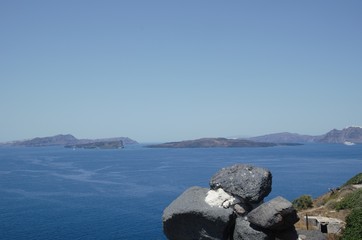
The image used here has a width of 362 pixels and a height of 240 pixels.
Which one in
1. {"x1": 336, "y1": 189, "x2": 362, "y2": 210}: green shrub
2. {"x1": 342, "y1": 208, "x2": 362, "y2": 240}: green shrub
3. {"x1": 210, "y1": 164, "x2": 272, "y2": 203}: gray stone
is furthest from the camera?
{"x1": 336, "y1": 189, "x2": 362, "y2": 210}: green shrub

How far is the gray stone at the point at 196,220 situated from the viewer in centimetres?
→ 1045

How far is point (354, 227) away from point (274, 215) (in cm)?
782

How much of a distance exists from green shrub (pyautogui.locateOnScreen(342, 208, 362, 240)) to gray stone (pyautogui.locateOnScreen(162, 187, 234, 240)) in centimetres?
759

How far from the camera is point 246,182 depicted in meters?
10.8

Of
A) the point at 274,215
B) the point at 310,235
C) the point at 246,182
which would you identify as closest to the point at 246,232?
the point at 274,215

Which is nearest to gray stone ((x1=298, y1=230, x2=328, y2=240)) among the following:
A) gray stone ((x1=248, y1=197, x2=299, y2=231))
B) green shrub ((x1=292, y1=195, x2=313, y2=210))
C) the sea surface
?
gray stone ((x1=248, y1=197, x2=299, y2=231))

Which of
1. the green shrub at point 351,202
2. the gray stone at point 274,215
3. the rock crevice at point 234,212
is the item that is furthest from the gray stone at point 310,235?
the green shrub at point 351,202

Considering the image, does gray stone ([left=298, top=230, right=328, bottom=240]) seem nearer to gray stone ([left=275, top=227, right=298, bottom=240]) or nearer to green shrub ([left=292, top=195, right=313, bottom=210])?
gray stone ([left=275, top=227, right=298, bottom=240])

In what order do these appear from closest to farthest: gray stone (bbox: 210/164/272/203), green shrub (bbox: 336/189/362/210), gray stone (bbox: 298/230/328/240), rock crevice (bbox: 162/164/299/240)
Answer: rock crevice (bbox: 162/164/299/240) → gray stone (bbox: 210/164/272/203) → gray stone (bbox: 298/230/328/240) → green shrub (bbox: 336/189/362/210)

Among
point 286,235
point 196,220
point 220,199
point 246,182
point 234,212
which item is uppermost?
point 246,182

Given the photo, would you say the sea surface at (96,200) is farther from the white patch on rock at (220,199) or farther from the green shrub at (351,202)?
the white patch on rock at (220,199)

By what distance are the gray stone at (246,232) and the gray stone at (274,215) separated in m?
0.19

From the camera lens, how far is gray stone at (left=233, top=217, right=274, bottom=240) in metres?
10.2

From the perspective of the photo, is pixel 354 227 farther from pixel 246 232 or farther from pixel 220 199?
pixel 220 199
